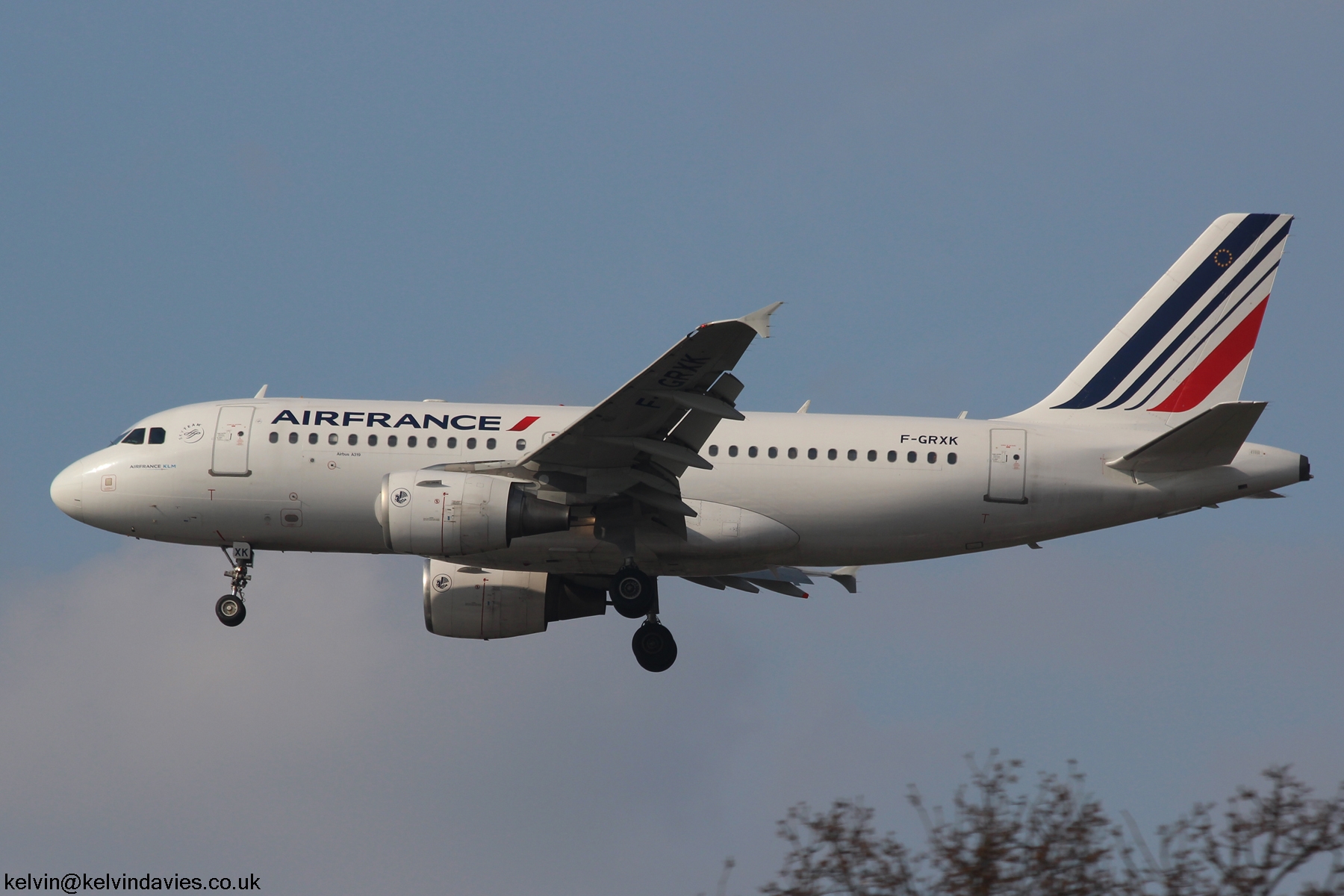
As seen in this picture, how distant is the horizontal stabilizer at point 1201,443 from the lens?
3075cm

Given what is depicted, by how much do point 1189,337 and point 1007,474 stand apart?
615cm

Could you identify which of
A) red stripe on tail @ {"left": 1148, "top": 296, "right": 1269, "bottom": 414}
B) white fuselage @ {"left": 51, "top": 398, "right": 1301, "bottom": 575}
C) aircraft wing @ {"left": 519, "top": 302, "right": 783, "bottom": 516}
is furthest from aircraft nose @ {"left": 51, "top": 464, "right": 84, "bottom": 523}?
red stripe on tail @ {"left": 1148, "top": 296, "right": 1269, "bottom": 414}

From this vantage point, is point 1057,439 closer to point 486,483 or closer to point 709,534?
point 709,534

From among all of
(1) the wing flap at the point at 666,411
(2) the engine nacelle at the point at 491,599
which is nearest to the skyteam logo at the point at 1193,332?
(1) the wing flap at the point at 666,411

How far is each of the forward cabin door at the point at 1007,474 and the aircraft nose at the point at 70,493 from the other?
20.3 metres

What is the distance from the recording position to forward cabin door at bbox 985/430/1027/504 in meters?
33.0

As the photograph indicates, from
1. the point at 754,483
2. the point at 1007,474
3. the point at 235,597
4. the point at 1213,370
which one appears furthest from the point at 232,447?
the point at 1213,370

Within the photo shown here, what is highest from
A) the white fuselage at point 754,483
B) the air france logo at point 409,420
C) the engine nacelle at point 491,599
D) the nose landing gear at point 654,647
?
the air france logo at point 409,420

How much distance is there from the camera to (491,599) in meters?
36.2

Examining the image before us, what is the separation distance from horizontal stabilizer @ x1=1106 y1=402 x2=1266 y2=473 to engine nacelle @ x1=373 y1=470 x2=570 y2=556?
12.7m

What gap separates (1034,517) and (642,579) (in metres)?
8.49

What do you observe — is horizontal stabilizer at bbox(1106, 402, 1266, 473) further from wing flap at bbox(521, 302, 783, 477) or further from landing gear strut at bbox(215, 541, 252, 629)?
landing gear strut at bbox(215, 541, 252, 629)

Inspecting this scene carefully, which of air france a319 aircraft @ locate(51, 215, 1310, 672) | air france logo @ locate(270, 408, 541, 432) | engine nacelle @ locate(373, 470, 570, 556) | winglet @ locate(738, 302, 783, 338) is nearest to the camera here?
A: winglet @ locate(738, 302, 783, 338)

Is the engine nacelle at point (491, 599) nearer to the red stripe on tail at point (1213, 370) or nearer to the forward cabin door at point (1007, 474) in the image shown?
the forward cabin door at point (1007, 474)
